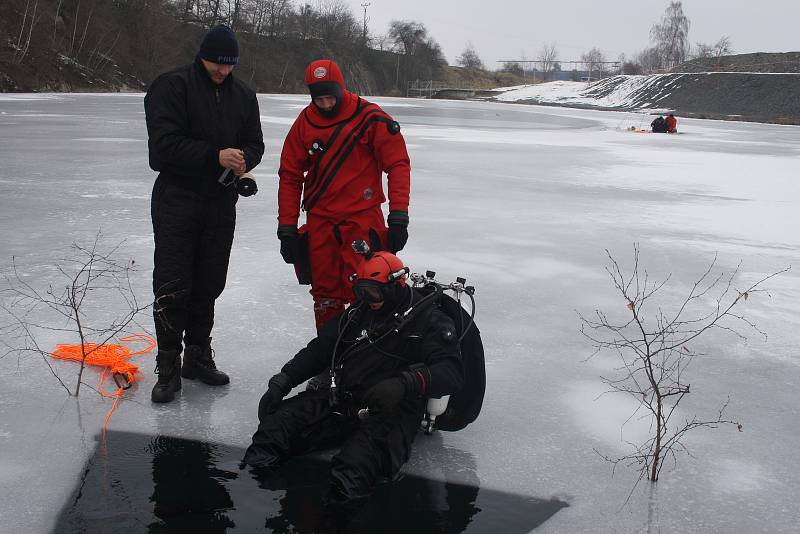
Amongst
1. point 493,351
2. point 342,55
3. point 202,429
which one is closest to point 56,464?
point 202,429

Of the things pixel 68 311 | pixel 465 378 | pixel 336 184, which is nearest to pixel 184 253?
pixel 336 184

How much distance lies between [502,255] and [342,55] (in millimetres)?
76977

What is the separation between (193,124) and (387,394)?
5.20 ft

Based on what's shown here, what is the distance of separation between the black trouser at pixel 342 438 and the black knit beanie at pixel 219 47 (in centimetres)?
151

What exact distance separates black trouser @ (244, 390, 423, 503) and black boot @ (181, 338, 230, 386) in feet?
2.19

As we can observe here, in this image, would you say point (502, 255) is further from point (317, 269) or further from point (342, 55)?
point (342, 55)

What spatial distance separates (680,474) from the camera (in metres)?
2.88

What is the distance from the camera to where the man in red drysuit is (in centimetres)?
341

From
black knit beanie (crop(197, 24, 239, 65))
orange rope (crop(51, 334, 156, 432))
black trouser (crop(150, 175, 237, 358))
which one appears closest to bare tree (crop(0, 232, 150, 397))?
orange rope (crop(51, 334, 156, 432))

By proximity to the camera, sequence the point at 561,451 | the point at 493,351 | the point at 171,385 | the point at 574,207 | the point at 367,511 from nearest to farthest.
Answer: the point at 367,511, the point at 561,451, the point at 171,385, the point at 493,351, the point at 574,207

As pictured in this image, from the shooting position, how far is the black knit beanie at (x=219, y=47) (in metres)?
3.27

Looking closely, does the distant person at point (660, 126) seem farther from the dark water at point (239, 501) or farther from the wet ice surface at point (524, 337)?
the dark water at point (239, 501)

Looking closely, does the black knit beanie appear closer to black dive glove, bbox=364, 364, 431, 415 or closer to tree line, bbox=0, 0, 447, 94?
black dive glove, bbox=364, 364, 431, 415

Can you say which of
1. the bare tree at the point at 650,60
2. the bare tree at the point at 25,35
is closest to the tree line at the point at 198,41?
the bare tree at the point at 25,35
